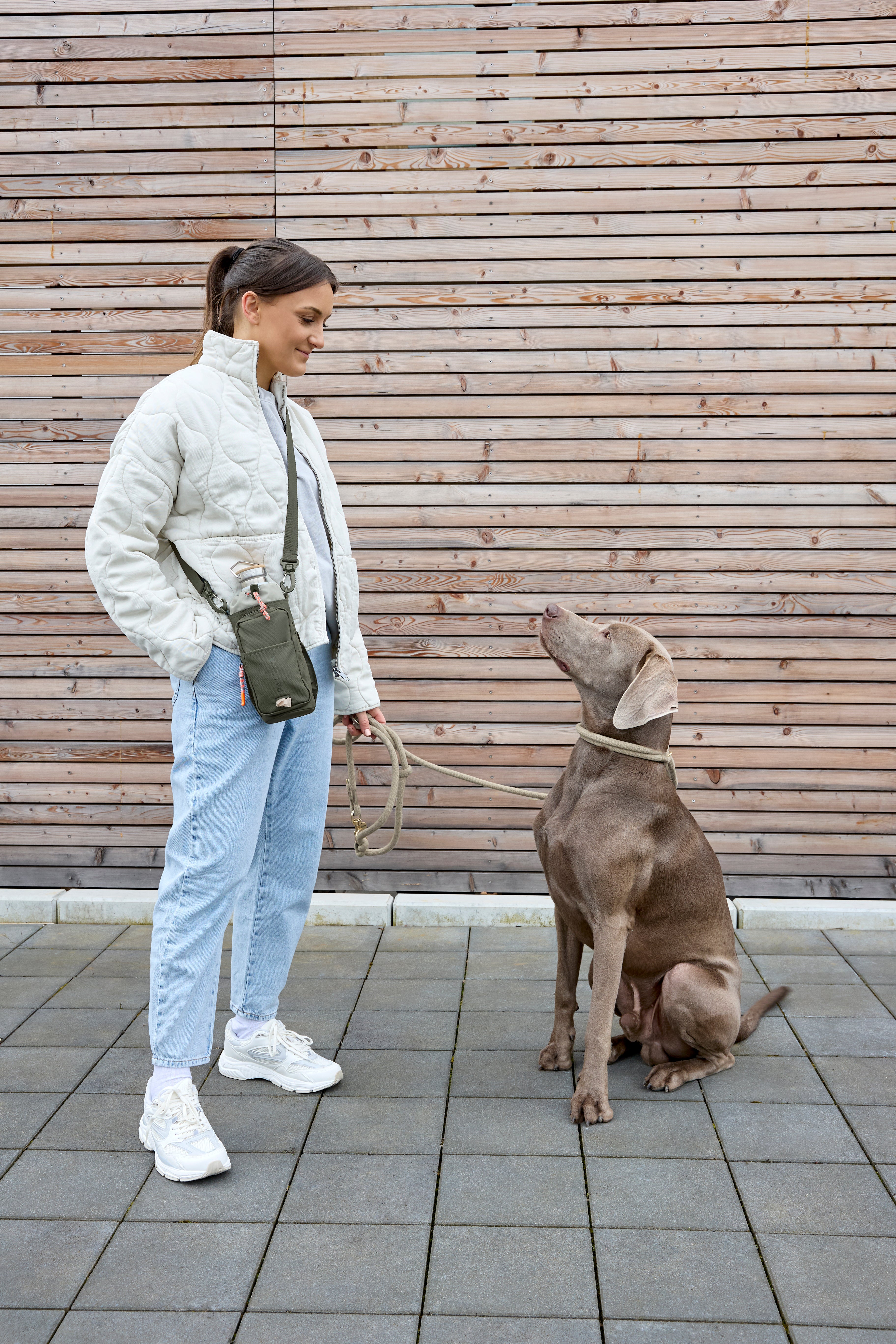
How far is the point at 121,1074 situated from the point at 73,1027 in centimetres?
42

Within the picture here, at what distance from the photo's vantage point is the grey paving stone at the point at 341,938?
14.3 feet

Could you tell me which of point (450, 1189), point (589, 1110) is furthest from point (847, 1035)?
point (450, 1189)

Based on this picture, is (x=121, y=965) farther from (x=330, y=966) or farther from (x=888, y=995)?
(x=888, y=995)

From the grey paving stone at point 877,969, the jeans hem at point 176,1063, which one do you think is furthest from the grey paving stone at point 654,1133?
the grey paving stone at point 877,969

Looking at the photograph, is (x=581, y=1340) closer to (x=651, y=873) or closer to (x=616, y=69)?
(x=651, y=873)

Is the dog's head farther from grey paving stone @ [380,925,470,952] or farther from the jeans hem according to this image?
grey paving stone @ [380,925,470,952]

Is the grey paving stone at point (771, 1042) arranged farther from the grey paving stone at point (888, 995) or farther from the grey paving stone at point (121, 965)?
the grey paving stone at point (121, 965)

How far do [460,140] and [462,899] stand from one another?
3125 mm

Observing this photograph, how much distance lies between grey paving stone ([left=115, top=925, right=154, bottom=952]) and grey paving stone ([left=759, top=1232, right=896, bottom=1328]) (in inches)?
100

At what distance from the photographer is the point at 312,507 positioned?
299cm

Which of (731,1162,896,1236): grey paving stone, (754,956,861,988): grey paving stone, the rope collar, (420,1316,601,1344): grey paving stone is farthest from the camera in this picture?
(754,956,861,988): grey paving stone

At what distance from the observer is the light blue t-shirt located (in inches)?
115

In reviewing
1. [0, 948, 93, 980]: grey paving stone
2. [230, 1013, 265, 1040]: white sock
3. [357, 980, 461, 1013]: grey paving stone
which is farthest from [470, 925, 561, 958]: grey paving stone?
[0, 948, 93, 980]: grey paving stone

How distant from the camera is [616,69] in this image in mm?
4469
